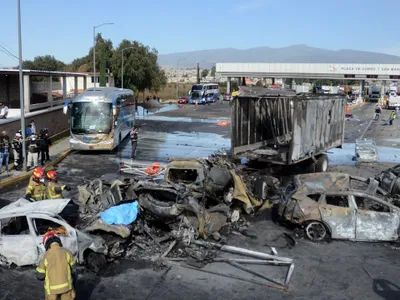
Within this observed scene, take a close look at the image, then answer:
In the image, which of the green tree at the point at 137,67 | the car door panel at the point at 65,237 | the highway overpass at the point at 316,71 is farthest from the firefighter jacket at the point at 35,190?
the highway overpass at the point at 316,71

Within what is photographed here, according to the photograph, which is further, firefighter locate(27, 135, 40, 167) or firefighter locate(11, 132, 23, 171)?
firefighter locate(11, 132, 23, 171)

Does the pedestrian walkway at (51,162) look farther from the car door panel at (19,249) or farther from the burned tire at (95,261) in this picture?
the burned tire at (95,261)

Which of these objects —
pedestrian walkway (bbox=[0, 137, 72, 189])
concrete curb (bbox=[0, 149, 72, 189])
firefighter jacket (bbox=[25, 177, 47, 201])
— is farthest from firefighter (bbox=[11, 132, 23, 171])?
firefighter jacket (bbox=[25, 177, 47, 201])

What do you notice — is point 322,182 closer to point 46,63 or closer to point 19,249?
point 19,249

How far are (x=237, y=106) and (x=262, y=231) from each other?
6.89 m

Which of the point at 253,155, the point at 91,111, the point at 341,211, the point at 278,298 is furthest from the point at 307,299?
the point at 91,111

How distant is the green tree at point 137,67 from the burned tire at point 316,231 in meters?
55.4

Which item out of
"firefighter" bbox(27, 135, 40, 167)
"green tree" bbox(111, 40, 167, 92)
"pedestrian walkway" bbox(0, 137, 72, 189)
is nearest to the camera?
"pedestrian walkway" bbox(0, 137, 72, 189)

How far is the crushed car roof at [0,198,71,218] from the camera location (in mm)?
8494

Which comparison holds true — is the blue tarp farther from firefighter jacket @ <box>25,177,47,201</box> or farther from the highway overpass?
the highway overpass

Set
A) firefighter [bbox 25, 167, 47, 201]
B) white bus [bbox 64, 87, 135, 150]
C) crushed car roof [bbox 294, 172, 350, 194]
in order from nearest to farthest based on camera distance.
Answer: firefighter [bbox 25, 167, 47, 201] < crushed car roof [bbox 294, 172, 350, 194] < white bus [bbox 64, 87, 135, 150]

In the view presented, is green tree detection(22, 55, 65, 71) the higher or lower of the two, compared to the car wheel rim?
higher

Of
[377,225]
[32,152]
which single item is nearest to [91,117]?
[32,152]

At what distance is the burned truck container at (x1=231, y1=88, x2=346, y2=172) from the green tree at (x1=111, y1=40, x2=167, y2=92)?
48.0 metres
